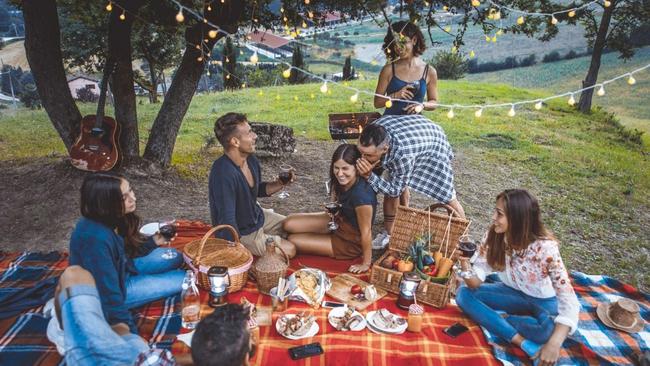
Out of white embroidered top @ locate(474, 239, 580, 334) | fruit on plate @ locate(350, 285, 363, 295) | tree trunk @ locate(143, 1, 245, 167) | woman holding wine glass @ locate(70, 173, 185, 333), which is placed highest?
tree trunk @ locate(143, 1, 245, 167)

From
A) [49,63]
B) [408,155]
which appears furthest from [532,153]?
[49,63]

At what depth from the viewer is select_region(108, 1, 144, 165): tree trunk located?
19.6ft

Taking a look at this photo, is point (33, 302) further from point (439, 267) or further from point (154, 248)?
point (439, 267)

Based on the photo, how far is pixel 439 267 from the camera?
3609 mm

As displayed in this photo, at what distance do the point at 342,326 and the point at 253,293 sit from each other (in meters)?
0.90

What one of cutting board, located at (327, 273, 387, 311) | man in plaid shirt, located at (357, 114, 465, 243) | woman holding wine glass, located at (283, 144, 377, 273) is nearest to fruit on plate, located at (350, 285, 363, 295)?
cutting board, located at (327, 273, 387, 311)

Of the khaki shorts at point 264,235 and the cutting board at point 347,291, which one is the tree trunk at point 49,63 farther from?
the cutting board at point 347,291

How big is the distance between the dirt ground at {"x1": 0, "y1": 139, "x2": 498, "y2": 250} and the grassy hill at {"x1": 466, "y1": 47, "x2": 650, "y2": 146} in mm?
9443

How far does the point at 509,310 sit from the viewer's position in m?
3.31

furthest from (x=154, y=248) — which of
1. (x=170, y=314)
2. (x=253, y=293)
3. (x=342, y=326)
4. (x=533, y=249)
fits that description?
(x=533, y=249)

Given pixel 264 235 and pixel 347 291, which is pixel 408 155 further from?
pixel 264 235

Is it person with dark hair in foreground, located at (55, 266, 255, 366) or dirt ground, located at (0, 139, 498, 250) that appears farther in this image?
dirt ground, located at (0, 139, 498, 250)

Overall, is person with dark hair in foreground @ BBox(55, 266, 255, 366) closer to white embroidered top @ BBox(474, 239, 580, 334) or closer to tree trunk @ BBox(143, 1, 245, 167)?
white embroidered top @ BBox(474, 239, 580, 334)

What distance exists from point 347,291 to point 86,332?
208 centimetres
